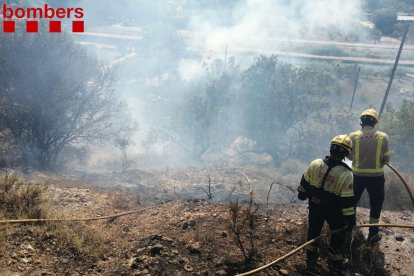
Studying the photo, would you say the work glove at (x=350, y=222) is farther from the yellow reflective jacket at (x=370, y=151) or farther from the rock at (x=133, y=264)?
the rock at (x=133, y=264)

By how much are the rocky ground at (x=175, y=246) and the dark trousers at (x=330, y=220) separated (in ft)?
0.77

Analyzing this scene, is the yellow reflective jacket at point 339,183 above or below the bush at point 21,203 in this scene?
above

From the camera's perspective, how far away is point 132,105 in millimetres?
34219

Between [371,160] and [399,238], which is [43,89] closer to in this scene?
[371,160]

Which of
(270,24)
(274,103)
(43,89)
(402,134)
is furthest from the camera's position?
(270,24)

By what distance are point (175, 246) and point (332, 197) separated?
2019 mm

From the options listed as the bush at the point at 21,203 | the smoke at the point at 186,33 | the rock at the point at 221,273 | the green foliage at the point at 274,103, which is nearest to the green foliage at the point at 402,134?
the green foliage at the point at 274,103

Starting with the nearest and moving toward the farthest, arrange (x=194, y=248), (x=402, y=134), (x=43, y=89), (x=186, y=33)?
(x=194, y=248)
(x=43, y=89)
(x=402, y=134)
(x=186, y=33)

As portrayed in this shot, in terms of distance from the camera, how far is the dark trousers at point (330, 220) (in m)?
3.90

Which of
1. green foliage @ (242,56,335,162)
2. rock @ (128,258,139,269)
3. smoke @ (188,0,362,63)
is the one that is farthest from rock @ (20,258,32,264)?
smoke @ (188,0,362,63)

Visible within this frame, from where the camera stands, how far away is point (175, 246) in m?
4.23

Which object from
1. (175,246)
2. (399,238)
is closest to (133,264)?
(175,246)

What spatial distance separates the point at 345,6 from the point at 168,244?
5896 centimetres

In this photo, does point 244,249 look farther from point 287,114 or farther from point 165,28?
point 165,28
